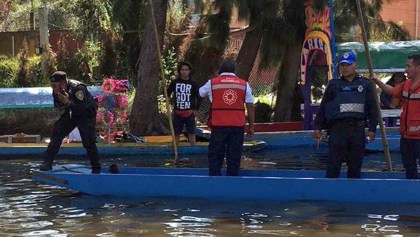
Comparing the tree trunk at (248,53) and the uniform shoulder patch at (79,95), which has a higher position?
the tree trunk at (248,53)

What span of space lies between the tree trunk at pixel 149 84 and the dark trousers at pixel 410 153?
9355 millimetres

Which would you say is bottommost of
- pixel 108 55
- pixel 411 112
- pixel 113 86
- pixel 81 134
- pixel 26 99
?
pixel 81 134

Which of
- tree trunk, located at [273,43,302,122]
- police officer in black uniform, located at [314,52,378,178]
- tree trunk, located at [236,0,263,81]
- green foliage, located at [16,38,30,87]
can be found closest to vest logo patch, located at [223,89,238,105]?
police officer in black uniform, located at [314,52,378,178]

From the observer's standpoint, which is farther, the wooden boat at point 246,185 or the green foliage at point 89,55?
the green foliage at point 89,55

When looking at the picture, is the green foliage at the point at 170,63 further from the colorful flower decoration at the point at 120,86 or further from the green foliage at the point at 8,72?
the colorful flower decoration at the point at 120,86

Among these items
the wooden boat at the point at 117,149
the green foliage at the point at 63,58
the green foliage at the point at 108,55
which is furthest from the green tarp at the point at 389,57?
the green foliage at the point at 63,58

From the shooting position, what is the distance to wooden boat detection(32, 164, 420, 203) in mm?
7562

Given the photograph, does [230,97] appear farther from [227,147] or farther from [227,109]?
[227,147]

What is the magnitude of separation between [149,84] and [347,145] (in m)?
9.36

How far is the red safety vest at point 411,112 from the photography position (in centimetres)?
751

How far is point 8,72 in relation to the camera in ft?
82.5

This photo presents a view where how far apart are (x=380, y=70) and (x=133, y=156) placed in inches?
246

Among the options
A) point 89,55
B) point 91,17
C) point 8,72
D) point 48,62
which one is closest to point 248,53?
point 91,17

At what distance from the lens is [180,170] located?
9.21 m
